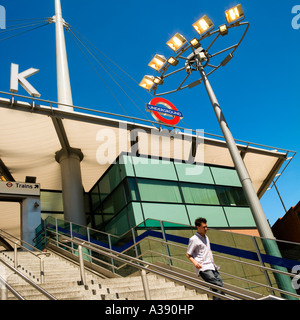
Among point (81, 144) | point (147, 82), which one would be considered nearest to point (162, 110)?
point (147, 82)

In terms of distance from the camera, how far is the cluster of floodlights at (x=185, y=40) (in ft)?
30.7

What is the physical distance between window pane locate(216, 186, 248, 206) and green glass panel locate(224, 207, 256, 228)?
1.28 ft

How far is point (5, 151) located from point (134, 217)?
27.7 ft

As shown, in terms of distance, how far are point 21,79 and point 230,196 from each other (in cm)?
1257

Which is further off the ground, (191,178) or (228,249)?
(191,178)

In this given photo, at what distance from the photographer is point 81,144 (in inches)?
675

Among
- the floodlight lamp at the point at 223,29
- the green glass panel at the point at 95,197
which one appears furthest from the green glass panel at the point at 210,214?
the floodlight lamp at the point at 223,29

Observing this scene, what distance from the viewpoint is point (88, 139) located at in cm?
1656

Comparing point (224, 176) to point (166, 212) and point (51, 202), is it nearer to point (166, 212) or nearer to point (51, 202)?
point (166, 212)

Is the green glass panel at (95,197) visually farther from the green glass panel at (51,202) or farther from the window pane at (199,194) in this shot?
the window pane at (199,194)

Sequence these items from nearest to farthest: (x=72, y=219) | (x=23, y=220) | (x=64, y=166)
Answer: (x=23, y=220) < (x=72, y=219) < (x=64, y=166)

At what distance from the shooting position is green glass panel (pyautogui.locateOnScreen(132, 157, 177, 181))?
14797mm
